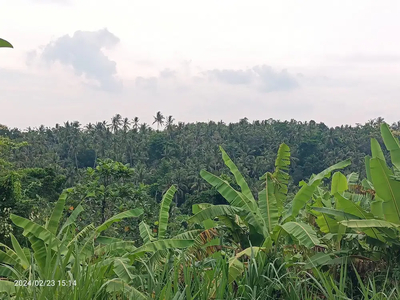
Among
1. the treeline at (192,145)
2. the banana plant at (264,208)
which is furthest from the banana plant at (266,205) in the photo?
the treeline at (192,145)

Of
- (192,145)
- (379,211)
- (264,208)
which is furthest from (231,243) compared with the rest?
(192,145)

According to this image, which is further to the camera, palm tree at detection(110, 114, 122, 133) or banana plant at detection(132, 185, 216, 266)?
palm tree at detection(110, 114, 122, 133)

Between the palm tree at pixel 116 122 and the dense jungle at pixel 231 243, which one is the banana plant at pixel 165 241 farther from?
the palm tree at pixel 116 122

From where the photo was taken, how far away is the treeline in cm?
4794

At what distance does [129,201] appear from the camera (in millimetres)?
13047

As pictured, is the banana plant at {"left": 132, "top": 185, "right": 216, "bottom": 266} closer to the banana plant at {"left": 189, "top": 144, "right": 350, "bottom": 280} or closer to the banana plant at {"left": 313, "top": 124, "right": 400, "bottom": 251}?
the banana plant at {"left": 189, "top": 144, "right": 350, "bottom": 280}

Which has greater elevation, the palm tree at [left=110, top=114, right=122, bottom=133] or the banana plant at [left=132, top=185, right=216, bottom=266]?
the palm tree at [left=110, top=114, right=122, bottom=133]

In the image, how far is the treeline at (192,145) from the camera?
47.9m

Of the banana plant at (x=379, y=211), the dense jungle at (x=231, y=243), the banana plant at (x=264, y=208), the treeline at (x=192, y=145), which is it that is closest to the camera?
the dense jungle at (x=231, y=243)

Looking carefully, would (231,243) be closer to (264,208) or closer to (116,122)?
(264,208)

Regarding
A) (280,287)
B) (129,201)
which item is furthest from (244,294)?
(129,201)

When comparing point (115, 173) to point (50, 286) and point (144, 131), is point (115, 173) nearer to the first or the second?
point (50, 286)

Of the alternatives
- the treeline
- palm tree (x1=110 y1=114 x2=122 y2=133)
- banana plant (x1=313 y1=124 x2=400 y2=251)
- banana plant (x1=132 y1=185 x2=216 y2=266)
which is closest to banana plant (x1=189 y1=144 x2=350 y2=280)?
banana plant (x1=132 y1=185 x2=216 y2=266)

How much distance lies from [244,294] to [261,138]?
188 ft
